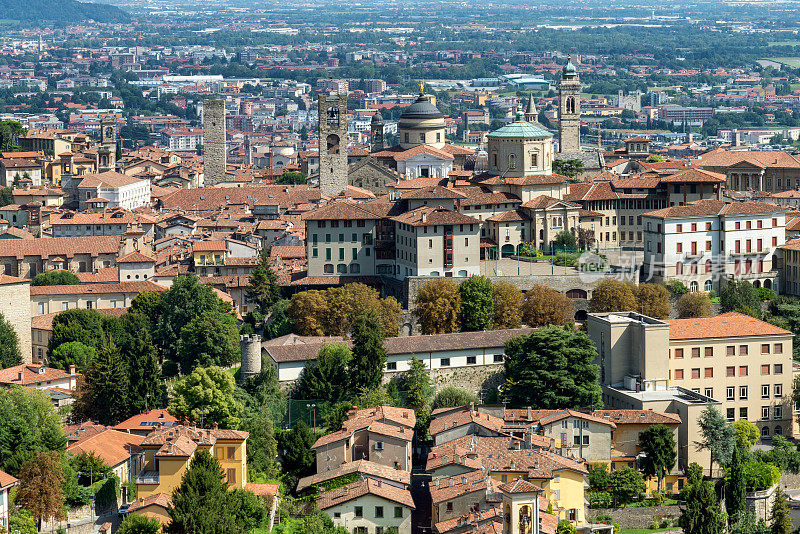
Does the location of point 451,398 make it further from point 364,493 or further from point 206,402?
point 364,493

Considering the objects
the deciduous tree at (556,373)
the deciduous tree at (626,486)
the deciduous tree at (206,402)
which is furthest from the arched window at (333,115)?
the deciduous tree at (626,486)

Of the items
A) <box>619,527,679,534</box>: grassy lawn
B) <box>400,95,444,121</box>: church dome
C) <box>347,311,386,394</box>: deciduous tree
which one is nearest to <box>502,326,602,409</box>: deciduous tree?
<box>347,311,386,394</box>: deciduous tree

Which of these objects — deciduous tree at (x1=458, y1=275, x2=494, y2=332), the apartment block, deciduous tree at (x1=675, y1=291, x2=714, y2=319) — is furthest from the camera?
the apartment block

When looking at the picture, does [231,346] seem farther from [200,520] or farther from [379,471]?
[200,520]

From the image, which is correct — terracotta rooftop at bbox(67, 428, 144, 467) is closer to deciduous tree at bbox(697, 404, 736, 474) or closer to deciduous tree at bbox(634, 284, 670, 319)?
deciduous tree at bbox(697, 404, 736, 474)

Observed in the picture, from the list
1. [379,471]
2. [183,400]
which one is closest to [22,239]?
[183,400]

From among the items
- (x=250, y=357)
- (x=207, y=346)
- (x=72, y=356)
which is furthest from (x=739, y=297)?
(x=72, y=356)
